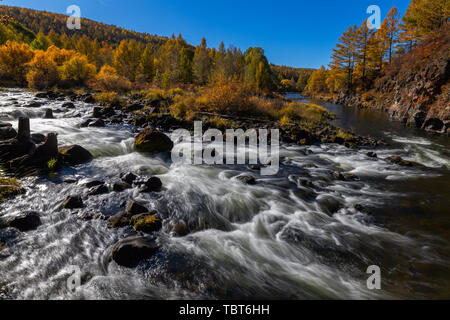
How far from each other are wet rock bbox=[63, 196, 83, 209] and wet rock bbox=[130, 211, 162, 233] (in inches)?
68.2

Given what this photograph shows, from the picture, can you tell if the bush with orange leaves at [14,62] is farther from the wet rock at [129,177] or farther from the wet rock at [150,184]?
Answer: the wet rock at [150,184]

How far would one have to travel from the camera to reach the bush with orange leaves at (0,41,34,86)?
38.4 m

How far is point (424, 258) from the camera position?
452 centimetres

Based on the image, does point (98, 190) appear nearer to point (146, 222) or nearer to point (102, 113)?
point (146, 222)

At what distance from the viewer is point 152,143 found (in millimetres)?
10695

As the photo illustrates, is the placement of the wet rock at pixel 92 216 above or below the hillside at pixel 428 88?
below

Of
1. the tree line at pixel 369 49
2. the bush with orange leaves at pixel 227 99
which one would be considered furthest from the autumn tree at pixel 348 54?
the bush with orange leaves at pixel 227 99

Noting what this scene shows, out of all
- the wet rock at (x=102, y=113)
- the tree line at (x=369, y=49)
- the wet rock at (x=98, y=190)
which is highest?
the tree line at (x=369, y=49)

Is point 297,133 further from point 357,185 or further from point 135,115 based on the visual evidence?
point 135,115

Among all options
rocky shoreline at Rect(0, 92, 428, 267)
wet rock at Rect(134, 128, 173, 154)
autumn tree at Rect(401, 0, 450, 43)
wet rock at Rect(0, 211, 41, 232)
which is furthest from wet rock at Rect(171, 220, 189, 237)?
autumn tree at Rect(401, 0, 450, 43)

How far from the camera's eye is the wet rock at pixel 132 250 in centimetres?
414

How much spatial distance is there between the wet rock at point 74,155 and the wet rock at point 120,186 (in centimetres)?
311

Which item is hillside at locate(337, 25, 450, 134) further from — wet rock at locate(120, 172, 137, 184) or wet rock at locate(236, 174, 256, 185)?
wet rock at locate(120, 172, 137, 184)

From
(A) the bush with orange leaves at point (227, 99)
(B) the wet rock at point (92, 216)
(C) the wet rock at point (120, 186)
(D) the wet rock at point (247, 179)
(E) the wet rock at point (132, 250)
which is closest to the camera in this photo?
(E) the wet rock at point (132, 250)
